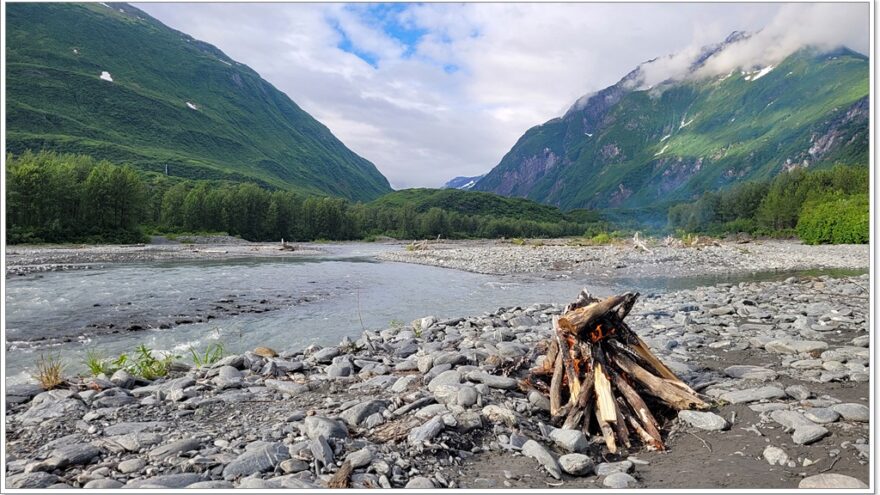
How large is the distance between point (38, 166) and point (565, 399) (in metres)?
78.7

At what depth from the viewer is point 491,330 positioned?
1369cm

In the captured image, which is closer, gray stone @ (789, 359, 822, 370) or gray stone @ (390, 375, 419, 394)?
gray stone @ (390, 375, 419, 394)

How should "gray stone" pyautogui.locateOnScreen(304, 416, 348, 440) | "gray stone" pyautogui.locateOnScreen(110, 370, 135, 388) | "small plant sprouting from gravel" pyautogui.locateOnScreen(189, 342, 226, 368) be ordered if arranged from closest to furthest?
"gray stone" pyautogui.locateOnScreen(304, 416, 348, 440) < "gray stone" pyautogui.locateOnScreen(110, 370, 135, 388) < "small plant sprouting from gravel" pyautogui.locateOnScreen(189, 342, 226, 368)

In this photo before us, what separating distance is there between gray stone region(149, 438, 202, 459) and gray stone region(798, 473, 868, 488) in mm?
6915

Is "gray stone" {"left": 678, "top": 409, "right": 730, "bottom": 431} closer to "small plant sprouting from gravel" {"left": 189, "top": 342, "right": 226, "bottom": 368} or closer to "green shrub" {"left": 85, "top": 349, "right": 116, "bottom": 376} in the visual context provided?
"small plant sprouting from gravel" {"left": 189, "top": 342, "right": 226, "bottom": 368}

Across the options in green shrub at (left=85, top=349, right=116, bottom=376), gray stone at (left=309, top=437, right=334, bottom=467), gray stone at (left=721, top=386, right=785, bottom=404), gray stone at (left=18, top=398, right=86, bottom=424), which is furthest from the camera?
green shrub at (left=85, top=349, right=116, bottom=376)

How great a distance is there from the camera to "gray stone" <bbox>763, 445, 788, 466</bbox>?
5.43 m

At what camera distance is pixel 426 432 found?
5.90m

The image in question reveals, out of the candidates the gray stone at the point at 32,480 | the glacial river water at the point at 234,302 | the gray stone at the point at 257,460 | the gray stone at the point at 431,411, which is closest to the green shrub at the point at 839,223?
the glacial river water at the point at 234,302

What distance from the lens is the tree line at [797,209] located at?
63281mm

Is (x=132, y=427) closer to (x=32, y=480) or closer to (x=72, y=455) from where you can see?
(x=72, y=455)

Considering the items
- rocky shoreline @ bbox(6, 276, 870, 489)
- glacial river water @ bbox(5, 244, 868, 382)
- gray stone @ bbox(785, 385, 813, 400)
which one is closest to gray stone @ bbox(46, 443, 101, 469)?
rocky shoreline @ bbox(6, 276, 870, 489)

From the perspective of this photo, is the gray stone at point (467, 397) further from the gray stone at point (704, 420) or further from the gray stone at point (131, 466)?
the gray stone at point (131, 466)

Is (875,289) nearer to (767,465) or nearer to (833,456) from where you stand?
(833,456)
